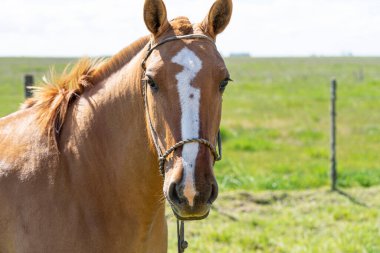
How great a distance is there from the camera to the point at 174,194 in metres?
2.34

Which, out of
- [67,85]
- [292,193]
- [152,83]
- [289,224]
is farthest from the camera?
[292,193]

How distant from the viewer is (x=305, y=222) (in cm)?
648

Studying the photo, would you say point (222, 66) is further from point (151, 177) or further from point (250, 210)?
point (250, 210)

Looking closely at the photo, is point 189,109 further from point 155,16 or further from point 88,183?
point 88,183

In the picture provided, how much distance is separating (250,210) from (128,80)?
456 cm

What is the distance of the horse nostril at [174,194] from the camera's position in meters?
2.32

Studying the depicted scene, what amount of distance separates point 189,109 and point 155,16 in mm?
592

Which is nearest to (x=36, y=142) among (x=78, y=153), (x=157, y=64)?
(x=78, y=153)

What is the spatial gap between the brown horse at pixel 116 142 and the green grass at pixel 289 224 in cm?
295

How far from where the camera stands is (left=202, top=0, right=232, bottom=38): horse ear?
2754 mm

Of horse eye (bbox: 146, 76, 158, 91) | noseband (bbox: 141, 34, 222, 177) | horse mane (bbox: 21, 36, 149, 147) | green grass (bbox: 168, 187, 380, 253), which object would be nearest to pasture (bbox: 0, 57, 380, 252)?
green grass (bbox: 168, 187, 380, 253)

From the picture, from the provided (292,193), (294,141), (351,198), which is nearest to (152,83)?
(292,193)

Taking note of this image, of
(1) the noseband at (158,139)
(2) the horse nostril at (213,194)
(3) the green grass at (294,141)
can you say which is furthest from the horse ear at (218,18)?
(3) the green grass at (294,141)

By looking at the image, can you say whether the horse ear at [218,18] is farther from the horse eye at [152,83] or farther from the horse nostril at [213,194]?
the horse nostril at [213,194]
